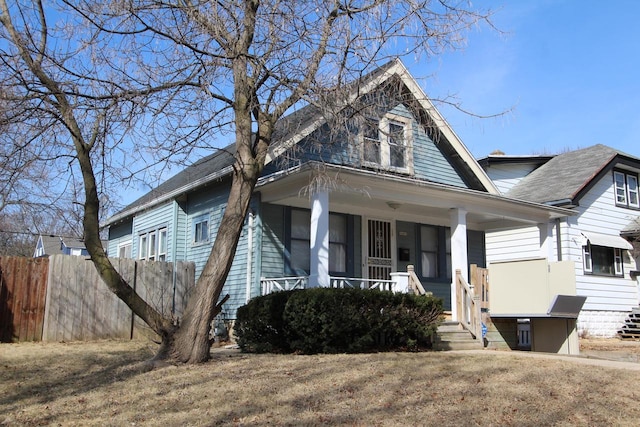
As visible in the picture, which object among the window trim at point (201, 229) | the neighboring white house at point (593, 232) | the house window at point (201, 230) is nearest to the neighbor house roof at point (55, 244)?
the window trim at point (201, 229)

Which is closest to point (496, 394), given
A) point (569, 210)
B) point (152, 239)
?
point (569, 210)

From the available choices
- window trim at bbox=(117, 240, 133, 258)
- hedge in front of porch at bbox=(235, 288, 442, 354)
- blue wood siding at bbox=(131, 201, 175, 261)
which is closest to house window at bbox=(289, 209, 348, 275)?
hedge in front of porch at bbox=(235, 288, 442, 354)

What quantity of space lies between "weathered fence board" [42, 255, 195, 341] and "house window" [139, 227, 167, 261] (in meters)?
2.83

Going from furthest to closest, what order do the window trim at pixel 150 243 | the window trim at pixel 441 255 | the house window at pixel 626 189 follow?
the house window at pixel 626 189 < the window trim at pixel 150 243 < the window trim at pixel 441 255

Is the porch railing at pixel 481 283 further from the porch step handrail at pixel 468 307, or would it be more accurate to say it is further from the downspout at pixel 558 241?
the downspout at pixel 558 241

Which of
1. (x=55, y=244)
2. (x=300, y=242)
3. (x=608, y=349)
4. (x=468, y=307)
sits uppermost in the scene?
(x=55, y=244)

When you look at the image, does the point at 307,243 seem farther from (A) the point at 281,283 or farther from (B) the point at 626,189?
Result: (B) the point at 626,189

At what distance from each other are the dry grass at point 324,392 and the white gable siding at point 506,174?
13.2 meters

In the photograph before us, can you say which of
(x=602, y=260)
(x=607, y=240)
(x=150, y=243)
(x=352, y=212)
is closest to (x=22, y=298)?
(x=150, y=243)

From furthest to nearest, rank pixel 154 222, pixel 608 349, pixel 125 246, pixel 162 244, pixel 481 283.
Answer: pixel 125 246 < pixel 154 222 < pixel 162 244 < pixel 608 349 < pixel 481 283

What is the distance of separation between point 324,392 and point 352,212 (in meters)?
8.61

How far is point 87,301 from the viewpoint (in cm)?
1336

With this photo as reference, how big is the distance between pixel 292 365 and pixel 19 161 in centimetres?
531

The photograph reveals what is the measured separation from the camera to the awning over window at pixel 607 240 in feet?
59.5
